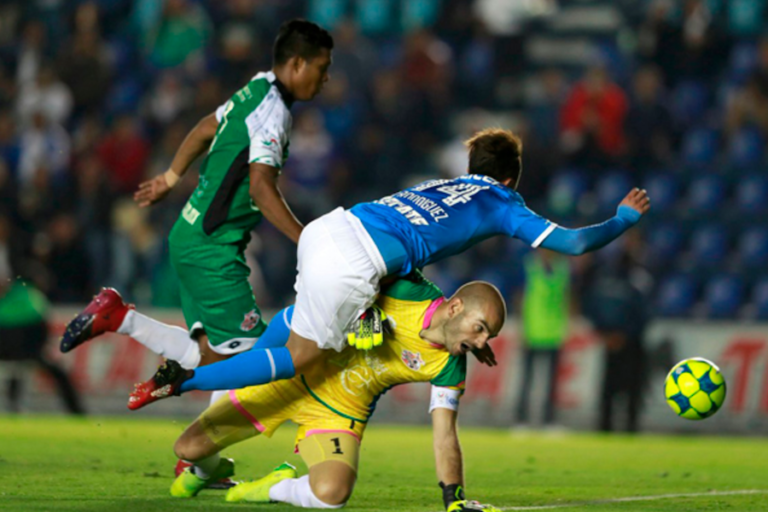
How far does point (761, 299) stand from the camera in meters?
14.4

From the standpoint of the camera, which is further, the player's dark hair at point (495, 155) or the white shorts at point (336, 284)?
the player's dark hair at point (495, 155)

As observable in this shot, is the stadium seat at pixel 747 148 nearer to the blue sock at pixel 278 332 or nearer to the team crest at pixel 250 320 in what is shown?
the team crest at pixel 250 320

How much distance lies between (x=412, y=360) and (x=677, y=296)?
9481 millimetres

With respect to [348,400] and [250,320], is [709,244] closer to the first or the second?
[250,320]

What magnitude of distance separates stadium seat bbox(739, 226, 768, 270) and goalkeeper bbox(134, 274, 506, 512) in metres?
9.56

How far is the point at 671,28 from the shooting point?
16.2 meters

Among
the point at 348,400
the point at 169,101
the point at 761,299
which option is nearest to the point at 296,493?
the point at 348,400

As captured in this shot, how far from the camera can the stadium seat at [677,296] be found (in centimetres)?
1484

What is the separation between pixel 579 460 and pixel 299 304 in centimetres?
437

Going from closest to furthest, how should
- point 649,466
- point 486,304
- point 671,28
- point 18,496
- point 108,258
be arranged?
point 486,304, point 18,496, point 649,466, point 108,258, point 671,28

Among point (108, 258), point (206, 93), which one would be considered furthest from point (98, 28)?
point (108, 258)

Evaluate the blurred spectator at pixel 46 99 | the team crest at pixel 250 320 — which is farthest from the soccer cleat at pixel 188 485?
the blurred spectator at pixel 46 99

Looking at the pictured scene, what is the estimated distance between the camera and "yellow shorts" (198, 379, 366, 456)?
634 centimetres

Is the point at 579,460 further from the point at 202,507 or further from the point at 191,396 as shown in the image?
the point at 191,396
